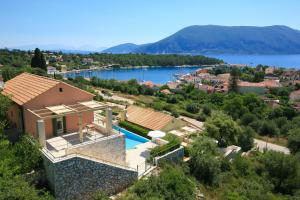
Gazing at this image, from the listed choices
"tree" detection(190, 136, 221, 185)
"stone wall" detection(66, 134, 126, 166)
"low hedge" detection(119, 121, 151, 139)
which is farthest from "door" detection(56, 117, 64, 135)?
"tree" detection(190, 136, 221, 185)

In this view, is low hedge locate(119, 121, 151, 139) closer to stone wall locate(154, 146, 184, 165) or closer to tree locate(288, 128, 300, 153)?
stone wall locate(154, 146, 184, 165)

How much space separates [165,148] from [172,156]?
0.63 metres

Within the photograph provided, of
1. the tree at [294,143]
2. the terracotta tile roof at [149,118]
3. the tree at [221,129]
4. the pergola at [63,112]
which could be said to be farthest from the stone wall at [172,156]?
the tree at [294,143]

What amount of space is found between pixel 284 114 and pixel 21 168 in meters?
44.7

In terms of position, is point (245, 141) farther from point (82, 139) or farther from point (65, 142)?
point (65, 142)

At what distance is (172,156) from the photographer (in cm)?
1502

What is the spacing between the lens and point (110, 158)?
13.3m

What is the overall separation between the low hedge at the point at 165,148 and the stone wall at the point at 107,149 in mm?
1671

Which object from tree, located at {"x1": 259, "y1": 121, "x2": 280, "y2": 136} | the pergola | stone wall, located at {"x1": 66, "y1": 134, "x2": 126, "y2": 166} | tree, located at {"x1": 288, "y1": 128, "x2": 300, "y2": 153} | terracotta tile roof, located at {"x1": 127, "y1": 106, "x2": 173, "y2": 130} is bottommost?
tree, located at {"x1": 259, "y1": 121, "x2": 280, "y2": 136}

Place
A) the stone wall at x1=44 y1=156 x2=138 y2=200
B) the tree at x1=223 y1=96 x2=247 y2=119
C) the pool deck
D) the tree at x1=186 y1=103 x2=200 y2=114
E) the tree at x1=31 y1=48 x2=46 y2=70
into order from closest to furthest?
the stone wall at x1=44 y1=156 x2=138 y2=200
the pool deck
the tree at x1=223 y1=96 x2=247 y2=119
the tree at x1=31 y1=48 x2=46 y2=70
the tree at x1=186 y1=103 x2=200 y2=114

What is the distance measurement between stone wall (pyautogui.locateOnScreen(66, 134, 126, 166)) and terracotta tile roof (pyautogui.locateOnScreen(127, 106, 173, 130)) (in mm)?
7074

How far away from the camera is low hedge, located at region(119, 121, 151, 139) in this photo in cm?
1958

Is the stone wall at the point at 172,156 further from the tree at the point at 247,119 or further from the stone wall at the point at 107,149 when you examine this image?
the tree at the point at 247,119

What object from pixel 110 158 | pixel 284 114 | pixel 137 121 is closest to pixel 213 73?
pixel 284 114
